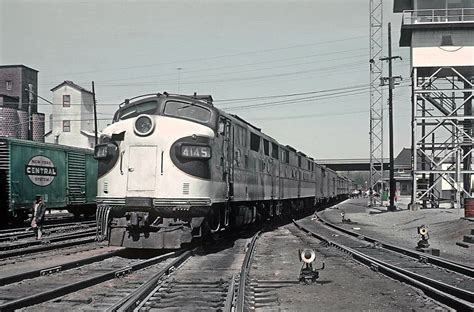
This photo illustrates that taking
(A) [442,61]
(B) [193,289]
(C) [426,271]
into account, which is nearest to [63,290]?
(B) [193,289]

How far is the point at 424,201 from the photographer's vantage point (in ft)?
127

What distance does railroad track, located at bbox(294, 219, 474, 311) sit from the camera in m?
8.38

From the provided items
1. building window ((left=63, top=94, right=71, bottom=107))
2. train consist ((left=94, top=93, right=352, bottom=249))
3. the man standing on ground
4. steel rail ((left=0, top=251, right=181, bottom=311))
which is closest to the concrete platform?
train consist ((left=94, top=93, right=352, bottom=249))

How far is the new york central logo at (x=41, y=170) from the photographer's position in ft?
74.8

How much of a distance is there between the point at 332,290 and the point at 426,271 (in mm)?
3649

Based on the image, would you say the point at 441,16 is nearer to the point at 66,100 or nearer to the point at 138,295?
the point at 138,295

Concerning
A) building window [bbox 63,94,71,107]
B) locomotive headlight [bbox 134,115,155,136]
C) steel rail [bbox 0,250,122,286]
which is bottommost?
steel rail [bbox 0,250,122,286]

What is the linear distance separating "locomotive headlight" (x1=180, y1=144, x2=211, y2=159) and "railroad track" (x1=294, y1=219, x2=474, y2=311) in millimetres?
4421

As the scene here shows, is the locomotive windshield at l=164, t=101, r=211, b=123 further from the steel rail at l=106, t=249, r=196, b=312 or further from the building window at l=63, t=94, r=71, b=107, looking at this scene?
the building window at l=63, t=94, r=71, b=107

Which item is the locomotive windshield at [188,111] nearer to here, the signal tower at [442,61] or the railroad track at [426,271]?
the railroad track at [426,271]

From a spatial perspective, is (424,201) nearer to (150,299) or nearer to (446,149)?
(446,149)

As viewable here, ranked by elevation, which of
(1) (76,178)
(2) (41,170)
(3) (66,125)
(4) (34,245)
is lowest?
(4) (34,245)

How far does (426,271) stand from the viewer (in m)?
11.8

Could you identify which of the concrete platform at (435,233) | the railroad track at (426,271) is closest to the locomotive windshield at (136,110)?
the railroad track at (426,271)
